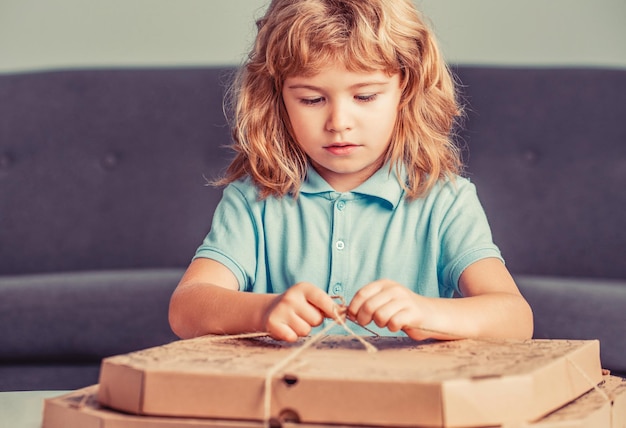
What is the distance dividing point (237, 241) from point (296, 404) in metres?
0.66

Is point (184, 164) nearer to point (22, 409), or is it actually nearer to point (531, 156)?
point (531, 156)

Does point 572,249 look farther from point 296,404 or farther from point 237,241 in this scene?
point 296,404

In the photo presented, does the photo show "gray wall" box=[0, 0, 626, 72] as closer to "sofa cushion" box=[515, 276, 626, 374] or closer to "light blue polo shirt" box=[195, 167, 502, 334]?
"sofa cushion" box=[515, 276, 626, 374]

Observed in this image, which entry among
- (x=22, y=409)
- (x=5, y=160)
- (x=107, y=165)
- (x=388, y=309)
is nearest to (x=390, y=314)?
(x=388, y=309)

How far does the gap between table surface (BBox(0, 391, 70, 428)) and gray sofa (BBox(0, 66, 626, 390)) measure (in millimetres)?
1015

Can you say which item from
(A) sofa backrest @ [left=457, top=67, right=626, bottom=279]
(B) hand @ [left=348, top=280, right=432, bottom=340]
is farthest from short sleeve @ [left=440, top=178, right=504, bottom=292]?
(A) sofa backrest @ [left=457, top=67, right=626, bottom=279]

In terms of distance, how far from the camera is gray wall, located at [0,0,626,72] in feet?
8.37

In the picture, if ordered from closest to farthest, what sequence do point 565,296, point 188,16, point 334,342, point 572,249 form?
point 334,342, point 565,296, point 572,249, point 188,16

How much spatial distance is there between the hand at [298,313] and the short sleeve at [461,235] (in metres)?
0.41

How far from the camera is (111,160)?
2295 mm

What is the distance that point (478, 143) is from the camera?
86.6 inches

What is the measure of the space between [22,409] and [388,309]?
35cm

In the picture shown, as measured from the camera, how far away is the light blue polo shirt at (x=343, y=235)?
1247 mm

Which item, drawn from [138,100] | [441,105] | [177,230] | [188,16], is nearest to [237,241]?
[441,105]
